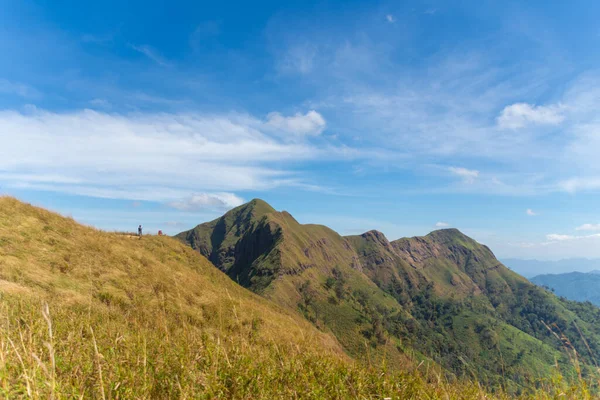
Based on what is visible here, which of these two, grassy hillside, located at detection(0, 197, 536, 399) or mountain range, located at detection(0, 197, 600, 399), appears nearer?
grassy hillside, located at detection(0, 197, 536, 399)

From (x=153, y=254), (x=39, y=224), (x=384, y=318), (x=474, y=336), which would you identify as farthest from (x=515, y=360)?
(x=39, y=224)

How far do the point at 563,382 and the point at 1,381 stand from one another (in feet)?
27.5

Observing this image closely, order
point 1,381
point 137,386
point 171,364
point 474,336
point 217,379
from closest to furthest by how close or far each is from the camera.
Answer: point 1,381 < point 137,386 < point 217,379 < point 171,364 < point 474,336

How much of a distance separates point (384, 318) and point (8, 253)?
602 ft

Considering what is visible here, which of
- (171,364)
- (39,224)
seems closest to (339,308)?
(39,224)

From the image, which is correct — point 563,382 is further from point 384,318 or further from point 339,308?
point 384,318

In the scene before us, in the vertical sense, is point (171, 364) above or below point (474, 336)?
above

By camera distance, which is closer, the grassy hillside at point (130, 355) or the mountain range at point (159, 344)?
the grassy hillside at point (130, 355)

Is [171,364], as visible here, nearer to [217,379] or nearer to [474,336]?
[217,379]

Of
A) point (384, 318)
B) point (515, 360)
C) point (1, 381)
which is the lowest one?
point (515, 360)

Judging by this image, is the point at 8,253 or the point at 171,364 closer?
the point at 171,364

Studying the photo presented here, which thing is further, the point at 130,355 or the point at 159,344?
the point at 159,344

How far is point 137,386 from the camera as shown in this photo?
4.43m

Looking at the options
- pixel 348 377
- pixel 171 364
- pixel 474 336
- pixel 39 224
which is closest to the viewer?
pixel 171 364
